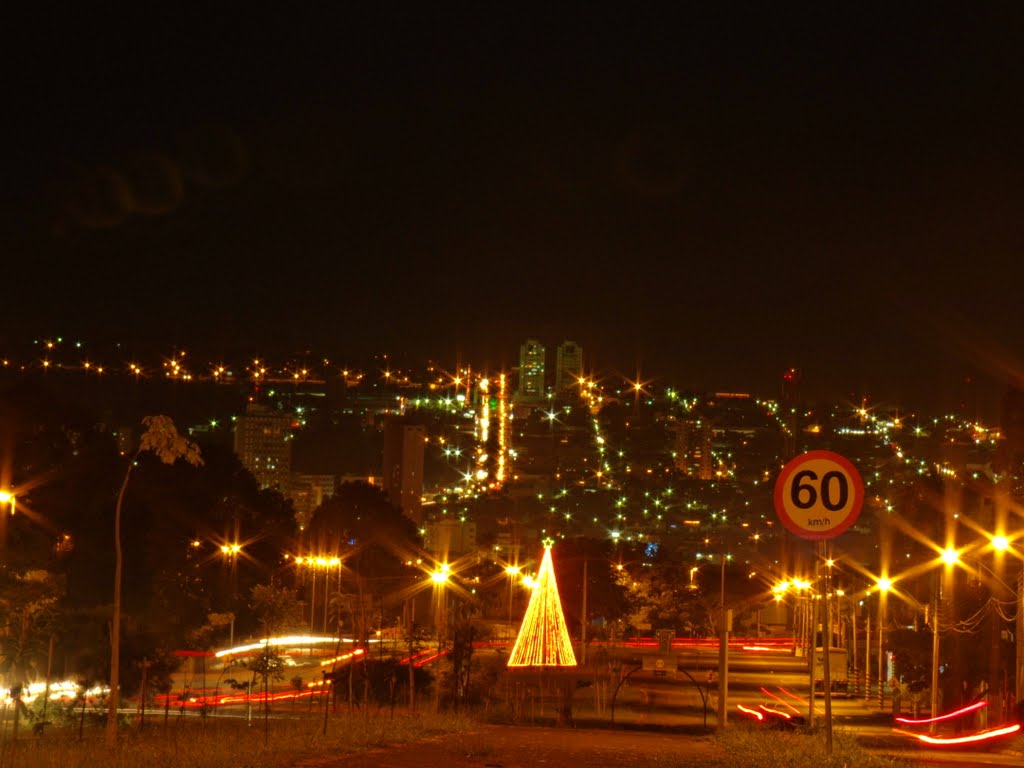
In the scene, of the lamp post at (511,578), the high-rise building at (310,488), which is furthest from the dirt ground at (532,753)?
the high-rise building at (310,488)

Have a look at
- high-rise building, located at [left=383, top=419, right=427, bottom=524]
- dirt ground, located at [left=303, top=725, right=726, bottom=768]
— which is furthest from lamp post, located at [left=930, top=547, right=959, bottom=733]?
high-rise building, located at [left=383, top=419, right=427, bottom=524]

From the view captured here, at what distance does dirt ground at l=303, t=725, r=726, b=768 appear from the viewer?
10281 mm

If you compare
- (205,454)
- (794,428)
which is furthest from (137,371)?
(794,428)

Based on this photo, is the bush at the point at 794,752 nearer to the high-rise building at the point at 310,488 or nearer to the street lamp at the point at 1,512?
the street lamp at the point at 1,512

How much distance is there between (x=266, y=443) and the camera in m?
116

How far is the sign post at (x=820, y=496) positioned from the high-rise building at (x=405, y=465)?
91487mm

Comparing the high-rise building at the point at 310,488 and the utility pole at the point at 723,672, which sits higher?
the high-rise building at the point at 310,488

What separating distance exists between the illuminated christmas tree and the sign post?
23256 mm

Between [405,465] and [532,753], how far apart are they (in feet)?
304

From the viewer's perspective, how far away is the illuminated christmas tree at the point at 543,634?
106 feet

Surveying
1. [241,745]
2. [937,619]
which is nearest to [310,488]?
[937,619]

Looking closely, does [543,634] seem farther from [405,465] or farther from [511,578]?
[405,465]

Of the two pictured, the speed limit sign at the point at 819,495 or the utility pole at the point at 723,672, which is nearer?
the speed limit sign at the point at 819,495

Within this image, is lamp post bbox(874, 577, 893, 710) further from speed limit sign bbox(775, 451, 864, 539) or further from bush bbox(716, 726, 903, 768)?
speed limit sign bbox(775, 451, 864, 539)
